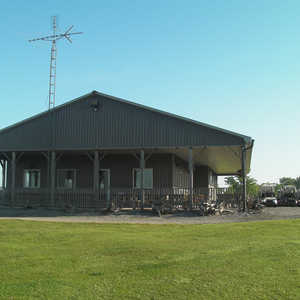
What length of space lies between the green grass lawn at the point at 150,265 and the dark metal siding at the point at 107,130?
34.1 feet

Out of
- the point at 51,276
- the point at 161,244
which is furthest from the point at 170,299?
the point at 161,244

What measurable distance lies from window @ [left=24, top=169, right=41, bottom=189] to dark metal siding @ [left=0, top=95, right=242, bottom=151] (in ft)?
11.7

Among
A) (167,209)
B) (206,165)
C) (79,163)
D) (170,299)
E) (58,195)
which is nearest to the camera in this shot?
(170,299)

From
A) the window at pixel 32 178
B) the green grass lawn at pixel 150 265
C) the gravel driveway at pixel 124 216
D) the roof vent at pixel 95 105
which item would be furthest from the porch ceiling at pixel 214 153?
the green grass lawn at pixel 150 265

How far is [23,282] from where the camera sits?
22.2ft

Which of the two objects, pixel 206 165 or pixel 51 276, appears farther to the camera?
pixel 206 165

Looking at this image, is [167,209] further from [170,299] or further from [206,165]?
[206,165]

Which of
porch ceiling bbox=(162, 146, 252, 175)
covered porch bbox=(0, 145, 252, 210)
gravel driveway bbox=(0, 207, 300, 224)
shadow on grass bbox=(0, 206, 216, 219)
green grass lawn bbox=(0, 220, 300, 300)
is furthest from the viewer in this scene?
porch ceiling bbox=(162, 146, 252, 175)

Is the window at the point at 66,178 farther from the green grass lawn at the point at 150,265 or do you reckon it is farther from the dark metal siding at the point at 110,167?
the green grass lawn at the point at 150,265

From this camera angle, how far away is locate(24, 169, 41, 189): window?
2866 centimetres

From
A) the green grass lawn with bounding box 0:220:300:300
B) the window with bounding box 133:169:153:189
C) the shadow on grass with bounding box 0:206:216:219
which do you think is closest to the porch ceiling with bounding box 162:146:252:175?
the window with bounding box 133:169:153:189

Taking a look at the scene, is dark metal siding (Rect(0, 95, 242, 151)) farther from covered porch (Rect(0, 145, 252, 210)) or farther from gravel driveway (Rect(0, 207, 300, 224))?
gravel driveway (Rect(0, 207, 300, 224))

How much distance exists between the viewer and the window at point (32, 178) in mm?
28656

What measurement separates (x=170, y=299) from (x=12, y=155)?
71.6 feet
